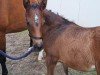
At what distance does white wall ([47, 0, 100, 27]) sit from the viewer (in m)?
7.53

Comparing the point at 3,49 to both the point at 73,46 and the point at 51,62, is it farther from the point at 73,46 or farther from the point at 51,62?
the point at 73,46

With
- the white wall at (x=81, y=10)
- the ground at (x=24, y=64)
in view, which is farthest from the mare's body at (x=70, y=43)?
the white wall at (x=81, y=10)

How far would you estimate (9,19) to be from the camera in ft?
19.3

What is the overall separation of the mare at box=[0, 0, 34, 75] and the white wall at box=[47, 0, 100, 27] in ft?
6.26

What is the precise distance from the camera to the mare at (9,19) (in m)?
5.69

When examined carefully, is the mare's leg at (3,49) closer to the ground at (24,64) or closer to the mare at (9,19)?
the mare at (9,19)

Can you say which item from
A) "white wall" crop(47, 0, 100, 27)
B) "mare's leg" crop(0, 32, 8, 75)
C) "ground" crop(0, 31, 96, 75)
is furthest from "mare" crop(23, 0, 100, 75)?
"white wall" crop(47, 0, 100, 27)

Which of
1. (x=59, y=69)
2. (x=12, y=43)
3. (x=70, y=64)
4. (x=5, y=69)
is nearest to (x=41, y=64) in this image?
(x=59, y=69)

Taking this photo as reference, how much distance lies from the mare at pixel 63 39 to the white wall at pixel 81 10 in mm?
2722

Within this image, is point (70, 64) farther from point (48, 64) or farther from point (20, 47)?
point (20, 47)

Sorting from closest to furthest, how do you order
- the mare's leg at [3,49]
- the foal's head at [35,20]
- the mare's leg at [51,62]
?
the foal's head at [35,20], the mare's leg at [51,62], the mare's leg at [3,49]

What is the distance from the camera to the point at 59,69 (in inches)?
243

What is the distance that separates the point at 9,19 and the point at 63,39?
160cm

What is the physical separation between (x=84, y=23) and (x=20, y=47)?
5.68 ft
